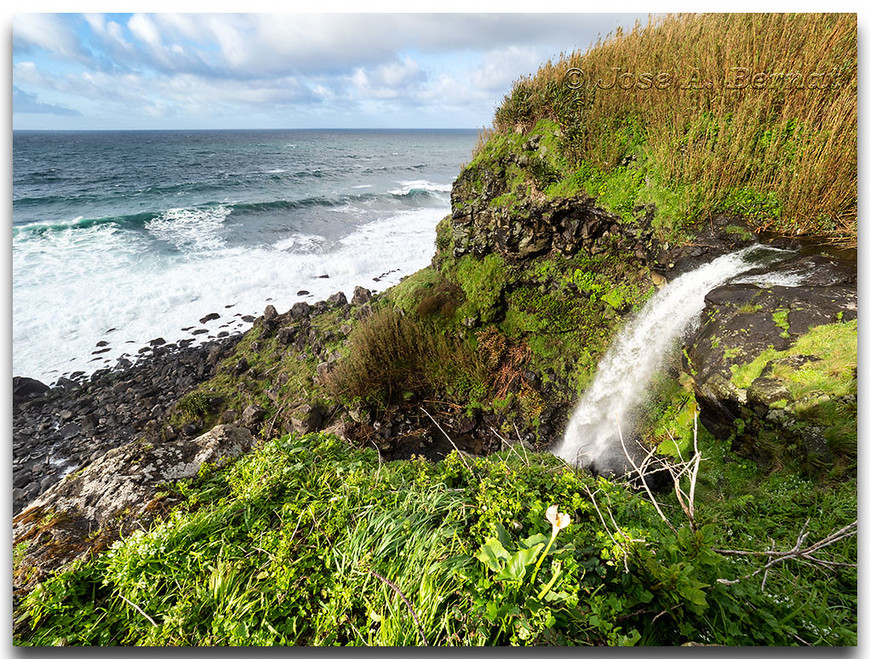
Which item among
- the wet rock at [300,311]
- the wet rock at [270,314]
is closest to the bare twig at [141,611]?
the wet rock at [300,311]

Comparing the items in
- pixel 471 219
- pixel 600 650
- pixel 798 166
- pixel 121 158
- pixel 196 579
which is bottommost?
pixel 600 650

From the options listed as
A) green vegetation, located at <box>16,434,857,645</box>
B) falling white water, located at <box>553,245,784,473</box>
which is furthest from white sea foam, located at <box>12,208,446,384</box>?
green vegetation, located at <box>16,434,857,645</box>

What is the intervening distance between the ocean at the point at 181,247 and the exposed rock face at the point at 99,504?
3.19 meters

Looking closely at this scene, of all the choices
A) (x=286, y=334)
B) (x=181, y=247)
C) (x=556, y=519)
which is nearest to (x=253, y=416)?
(x=286, y=334)

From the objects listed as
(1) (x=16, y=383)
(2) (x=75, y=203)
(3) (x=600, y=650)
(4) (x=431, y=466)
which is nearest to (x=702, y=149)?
(4) (x=431, y=466)

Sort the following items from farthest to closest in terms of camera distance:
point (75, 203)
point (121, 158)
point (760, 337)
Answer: point (121, 158) → point (75, 203) → point (760, 337)

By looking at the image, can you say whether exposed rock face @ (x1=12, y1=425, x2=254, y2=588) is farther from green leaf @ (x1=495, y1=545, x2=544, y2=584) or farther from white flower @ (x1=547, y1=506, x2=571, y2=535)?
white flower @ (x1=547, y1=506, x2=571, y2=535)

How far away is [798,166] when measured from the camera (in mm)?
4188

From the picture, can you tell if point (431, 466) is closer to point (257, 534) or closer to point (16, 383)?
point (257, 534)

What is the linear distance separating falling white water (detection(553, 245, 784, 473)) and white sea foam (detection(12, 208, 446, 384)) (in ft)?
25.2

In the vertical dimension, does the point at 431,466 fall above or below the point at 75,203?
below

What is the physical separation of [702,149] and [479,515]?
5.65 metres

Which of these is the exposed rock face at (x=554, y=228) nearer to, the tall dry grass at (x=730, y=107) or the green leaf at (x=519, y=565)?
the tall dry grass at (x=730, y=107)

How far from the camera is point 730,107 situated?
189 inches
